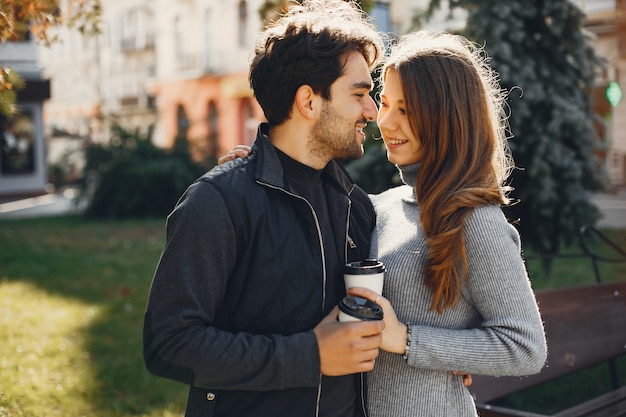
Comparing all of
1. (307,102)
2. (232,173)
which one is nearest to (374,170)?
(307,102)

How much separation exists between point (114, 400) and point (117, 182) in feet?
42.7

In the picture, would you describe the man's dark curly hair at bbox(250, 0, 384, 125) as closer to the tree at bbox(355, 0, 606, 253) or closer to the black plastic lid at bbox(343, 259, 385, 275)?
the black plastic lid at bbox(343, 259, 385, 275)

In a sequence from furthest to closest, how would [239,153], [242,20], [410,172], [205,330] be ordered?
[242,20]
[410,172]
[239,153]
[205,330]

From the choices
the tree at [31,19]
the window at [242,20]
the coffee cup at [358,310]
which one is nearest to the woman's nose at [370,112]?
the coffee cup at [358,310]

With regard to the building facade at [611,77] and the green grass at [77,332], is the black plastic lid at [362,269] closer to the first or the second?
the green grass at [77,332]

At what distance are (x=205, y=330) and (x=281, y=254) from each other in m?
0.31

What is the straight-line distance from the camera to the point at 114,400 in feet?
15.7

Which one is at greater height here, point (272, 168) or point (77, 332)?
point (272, 168)

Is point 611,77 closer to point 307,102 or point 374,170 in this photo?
point 374,170

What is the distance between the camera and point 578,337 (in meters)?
4.16

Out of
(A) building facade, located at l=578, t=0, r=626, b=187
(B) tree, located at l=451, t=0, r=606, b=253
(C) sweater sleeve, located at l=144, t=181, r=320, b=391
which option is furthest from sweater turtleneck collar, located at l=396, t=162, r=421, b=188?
(A) building facade, located at l=578, t=0, r=626, b=187

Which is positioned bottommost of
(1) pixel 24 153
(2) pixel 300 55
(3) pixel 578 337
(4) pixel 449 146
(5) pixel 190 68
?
(1) pixel 24 153

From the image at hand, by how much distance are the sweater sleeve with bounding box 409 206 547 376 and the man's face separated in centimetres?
45

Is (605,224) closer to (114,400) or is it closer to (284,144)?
(114,400)
